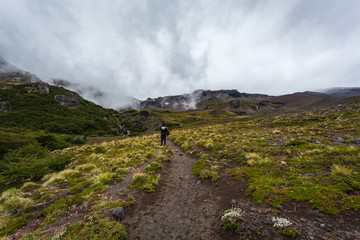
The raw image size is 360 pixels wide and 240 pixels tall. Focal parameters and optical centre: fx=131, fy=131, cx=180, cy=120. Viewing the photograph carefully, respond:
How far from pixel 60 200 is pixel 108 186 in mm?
2257

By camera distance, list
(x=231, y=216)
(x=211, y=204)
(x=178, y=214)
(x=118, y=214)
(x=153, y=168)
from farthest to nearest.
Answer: (x=153, y=168)
(x=211, y=204)
(x=178, y=214)
(x=118, y=214)
(x=231, y=216)

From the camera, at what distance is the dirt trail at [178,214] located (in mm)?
5199

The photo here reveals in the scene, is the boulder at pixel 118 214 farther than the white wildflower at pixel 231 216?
Yes

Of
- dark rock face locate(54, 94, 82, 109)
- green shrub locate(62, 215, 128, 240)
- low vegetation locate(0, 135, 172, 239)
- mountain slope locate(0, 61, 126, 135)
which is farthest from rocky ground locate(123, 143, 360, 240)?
dark rock face locate(54, 94, 82, 109)

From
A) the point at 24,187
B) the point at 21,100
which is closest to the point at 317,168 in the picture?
the point at 24,187

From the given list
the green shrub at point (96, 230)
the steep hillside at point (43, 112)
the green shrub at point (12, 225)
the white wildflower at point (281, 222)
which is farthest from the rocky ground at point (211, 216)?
the steep hillside at point (43, 112)

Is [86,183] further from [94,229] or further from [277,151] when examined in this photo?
[277,151]

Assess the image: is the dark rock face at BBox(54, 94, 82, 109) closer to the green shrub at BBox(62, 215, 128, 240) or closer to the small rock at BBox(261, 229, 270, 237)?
the green shrub at BBox(62, 215, 128, 240)

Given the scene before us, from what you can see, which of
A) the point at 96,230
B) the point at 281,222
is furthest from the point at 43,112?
the point at 281,222

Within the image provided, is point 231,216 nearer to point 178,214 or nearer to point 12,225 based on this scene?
point 178,214

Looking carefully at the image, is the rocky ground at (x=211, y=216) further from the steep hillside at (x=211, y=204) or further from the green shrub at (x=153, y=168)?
the green shrub at (x=153, y=168)

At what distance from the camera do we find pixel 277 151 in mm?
10945

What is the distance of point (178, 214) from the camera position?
6.31m

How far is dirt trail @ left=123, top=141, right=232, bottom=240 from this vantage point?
5199 mm
